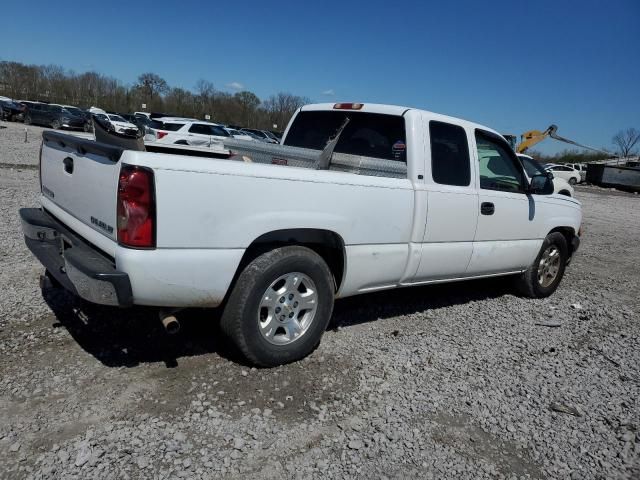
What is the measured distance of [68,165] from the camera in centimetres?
346

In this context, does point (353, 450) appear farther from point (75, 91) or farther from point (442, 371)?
point (75, 91)

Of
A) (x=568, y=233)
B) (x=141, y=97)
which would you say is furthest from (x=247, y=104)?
(x=568, y=233)

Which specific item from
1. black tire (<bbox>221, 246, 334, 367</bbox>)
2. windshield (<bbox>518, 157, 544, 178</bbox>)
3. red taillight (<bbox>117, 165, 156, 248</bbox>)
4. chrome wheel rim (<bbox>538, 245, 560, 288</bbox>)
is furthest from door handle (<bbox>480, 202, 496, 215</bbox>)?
windshield (<bbox>518, 157, 544, 178</bbox>)

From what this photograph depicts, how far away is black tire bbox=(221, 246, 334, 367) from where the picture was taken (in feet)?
10.6

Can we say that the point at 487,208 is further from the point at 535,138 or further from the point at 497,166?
the point at 535,138

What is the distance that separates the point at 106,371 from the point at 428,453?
2.12 metres

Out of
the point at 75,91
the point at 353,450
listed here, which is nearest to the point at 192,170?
the point at 353,450

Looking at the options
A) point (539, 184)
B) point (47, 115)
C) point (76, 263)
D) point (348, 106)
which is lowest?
point (47, 115)

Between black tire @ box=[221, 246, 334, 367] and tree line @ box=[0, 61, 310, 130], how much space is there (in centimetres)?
5890

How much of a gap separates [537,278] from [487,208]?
1683mm

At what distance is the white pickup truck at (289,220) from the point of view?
2826mm

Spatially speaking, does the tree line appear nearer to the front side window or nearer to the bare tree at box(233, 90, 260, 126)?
the bare tree at box(233, 90, 260, 126)

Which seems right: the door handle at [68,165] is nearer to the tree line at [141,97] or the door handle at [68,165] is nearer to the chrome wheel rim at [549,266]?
the chrome wheel rim at [549,266]

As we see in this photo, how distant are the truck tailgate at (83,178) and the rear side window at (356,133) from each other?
2.27 meters
